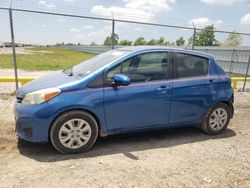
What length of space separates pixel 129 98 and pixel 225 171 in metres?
1.75

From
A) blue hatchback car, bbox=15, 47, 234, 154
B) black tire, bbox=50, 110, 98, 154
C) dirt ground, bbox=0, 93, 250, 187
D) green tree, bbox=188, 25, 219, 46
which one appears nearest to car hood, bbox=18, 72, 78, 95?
blue hatchback car, bbox=15, 47, 234, 154

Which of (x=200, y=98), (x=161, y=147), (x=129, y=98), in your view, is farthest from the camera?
(x=200, y=98)

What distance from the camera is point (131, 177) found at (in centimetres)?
370

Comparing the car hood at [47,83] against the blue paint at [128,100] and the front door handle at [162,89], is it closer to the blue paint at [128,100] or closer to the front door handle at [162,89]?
the blue paint at [128,100]

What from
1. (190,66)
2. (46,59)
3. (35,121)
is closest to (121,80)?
(35,121)

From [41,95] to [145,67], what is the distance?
5.74 feet

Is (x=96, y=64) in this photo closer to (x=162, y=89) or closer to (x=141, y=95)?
(x=141, y=95)

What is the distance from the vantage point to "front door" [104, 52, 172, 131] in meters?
4.45

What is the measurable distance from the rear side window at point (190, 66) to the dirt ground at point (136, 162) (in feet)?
3.94

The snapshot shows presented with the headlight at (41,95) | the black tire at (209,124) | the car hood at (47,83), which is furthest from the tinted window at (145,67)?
the black tire at (209,124)

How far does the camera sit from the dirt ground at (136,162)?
360cm

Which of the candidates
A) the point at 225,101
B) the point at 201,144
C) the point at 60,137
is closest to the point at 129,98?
the point at 60,137

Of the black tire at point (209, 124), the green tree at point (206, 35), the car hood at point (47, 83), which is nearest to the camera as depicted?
the car hood at point (47, 83)

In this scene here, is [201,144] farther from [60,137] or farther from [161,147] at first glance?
[60,137]
